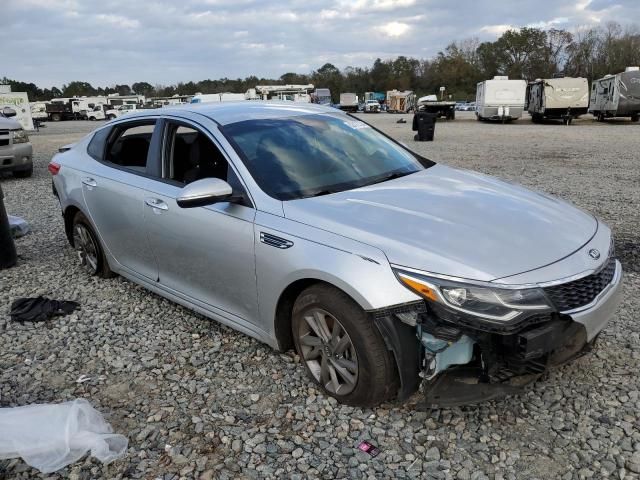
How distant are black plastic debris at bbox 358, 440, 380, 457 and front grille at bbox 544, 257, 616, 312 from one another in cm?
112

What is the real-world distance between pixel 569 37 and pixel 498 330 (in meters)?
94.9

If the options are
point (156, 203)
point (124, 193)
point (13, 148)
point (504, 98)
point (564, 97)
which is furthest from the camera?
point (504, 98)

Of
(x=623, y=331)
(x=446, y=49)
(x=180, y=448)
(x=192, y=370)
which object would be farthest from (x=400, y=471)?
(x=446, y=49)

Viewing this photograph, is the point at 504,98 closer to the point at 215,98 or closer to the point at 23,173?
the point at 215,98

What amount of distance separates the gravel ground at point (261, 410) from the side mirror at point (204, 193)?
114 cm

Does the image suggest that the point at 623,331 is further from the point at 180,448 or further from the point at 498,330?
the point at 180,448

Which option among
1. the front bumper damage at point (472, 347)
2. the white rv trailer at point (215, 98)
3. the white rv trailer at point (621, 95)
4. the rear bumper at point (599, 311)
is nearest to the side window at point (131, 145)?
the white rv trailer at point (215, 98)

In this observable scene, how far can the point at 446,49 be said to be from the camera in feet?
312

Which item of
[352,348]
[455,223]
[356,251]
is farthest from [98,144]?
[455,223]

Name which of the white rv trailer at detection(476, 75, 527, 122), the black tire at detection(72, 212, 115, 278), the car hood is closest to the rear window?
the black tire at detection(72, 212, 115, 278)

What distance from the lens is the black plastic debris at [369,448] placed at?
2.69 m

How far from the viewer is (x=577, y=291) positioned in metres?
2.62

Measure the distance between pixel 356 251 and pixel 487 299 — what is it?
665 mm

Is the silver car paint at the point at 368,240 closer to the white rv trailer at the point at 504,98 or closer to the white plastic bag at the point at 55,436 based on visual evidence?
the white plastic bag at the point at 55,436
